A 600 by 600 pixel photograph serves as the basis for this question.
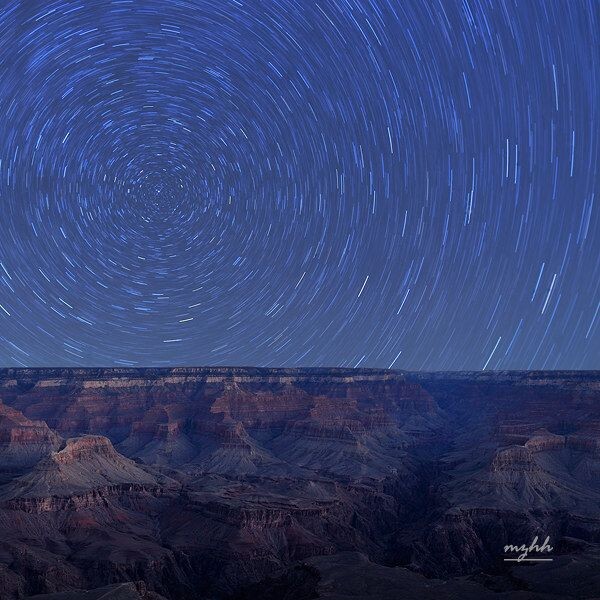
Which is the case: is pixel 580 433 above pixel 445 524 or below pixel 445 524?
above

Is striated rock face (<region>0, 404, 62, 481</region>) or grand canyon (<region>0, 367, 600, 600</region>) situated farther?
striated rock face (<region>0, 404, 62, 481</region>)

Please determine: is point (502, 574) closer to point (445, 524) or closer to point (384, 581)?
point (384, 581)

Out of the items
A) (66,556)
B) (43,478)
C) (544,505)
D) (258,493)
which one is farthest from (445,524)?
(43,478)

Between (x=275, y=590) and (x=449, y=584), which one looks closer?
(x=449, y=584)

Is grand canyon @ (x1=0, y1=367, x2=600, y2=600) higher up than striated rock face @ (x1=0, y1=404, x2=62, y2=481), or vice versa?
striated rock face @ (x1=0, y1=404, x2=62, y2=481)

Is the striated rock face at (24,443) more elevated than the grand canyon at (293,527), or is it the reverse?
the striated rock face at (24,443)

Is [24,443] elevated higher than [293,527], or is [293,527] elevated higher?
[24,443]

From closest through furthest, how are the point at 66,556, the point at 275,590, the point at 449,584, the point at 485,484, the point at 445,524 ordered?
the point at 449,584 → the point at 275,590 → the point at 66,556 → the point at 445,524 → the point at 485,484

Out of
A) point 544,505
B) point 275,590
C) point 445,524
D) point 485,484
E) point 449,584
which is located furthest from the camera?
point 485,484

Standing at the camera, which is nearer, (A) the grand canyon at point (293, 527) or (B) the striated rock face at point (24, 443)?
(A) the grand canyon at point (293, 527)

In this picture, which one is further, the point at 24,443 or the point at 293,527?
the point at 24,443
